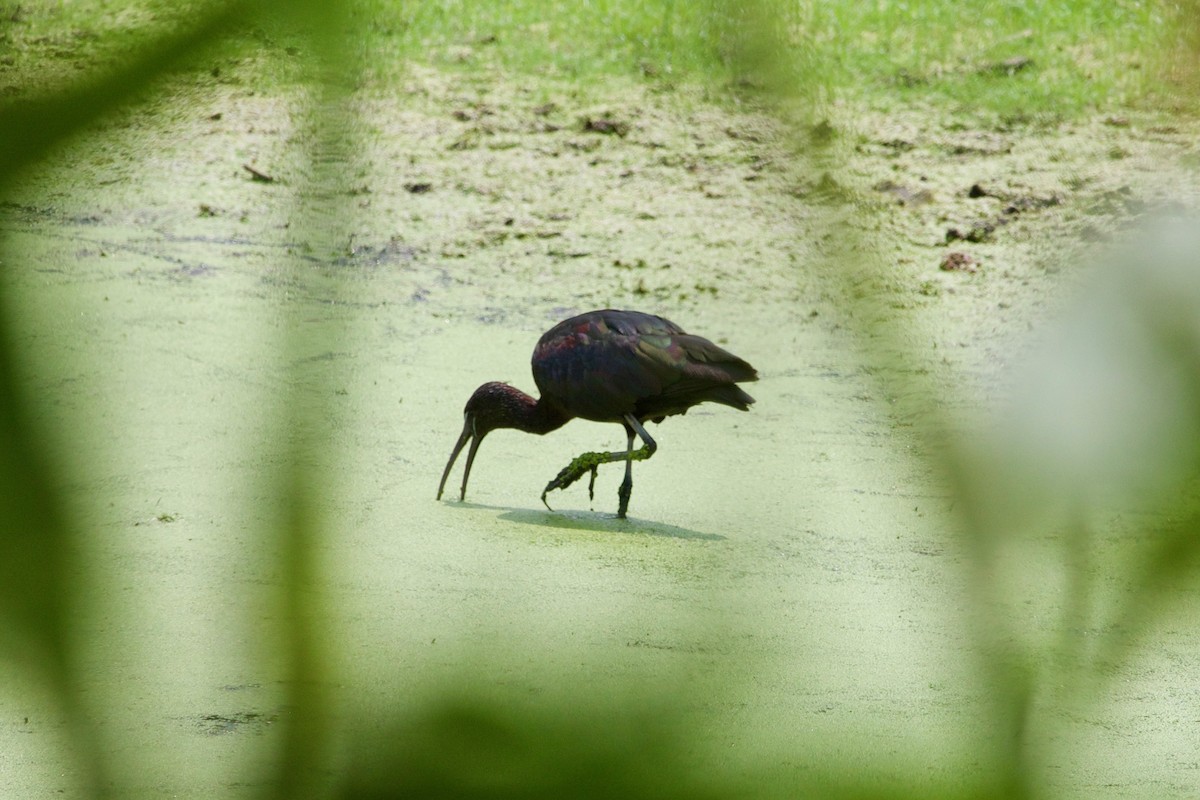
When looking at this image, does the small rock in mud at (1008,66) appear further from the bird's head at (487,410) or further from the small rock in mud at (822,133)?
the bird's head at (487,410)

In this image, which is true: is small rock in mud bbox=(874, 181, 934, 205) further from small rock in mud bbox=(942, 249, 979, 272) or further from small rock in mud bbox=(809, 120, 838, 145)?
small rock in mud bbox=(942, 249, 979, 272)

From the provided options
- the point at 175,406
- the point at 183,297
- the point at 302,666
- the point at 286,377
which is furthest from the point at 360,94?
the point at 183,297

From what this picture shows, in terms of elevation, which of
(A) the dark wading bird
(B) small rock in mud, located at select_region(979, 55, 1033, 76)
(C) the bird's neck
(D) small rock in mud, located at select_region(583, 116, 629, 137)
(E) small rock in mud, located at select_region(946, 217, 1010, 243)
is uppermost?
(B) small rock in mud, located at select_region(979, 55, 1033, 76)

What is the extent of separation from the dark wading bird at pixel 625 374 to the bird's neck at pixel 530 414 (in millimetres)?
257

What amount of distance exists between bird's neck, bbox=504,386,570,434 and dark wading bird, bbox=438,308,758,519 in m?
0.26

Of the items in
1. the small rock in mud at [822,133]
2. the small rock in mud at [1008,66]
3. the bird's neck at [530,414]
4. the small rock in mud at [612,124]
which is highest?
the small rock in mud at [1008,66]

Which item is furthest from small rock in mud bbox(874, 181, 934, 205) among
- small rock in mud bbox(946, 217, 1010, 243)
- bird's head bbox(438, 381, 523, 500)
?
bird's head bbox(438, 381, 523, 500)

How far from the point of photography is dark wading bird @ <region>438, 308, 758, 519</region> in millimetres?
5480

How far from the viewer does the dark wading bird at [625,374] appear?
18.0ft

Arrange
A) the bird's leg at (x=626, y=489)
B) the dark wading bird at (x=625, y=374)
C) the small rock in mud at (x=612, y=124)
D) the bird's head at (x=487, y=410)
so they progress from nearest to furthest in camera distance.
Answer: the small rock in mud at (x=612, y=124)
the bird's leg at (x=626, y=489)
the dark wading bird at (x=625, y=374)
the bird's head at (x=487, y=410)

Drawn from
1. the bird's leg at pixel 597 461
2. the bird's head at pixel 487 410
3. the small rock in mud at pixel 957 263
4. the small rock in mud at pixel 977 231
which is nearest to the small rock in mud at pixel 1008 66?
the small rock in mud at pixel 957 263

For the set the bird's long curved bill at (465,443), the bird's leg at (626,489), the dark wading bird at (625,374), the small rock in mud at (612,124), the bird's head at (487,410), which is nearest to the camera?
the small rock in mud at (612,124)

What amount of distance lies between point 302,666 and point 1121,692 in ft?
1.17

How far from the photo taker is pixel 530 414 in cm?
614
